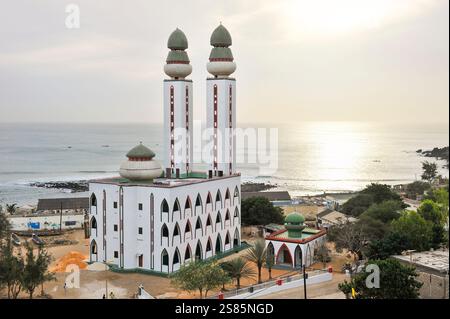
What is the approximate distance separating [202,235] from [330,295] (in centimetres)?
713

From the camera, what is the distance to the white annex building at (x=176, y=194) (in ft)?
70.5

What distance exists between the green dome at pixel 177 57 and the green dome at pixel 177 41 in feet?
0.88

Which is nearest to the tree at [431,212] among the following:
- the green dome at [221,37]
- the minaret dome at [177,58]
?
the green dome at [221,37]

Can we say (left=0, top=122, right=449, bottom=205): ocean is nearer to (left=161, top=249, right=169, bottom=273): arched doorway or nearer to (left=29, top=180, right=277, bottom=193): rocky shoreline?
(left=29, top=180, right=277, bottom=193): rocky shoreline

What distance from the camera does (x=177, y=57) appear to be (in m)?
25.7

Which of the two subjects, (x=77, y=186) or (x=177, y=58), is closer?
(x=177, y=58)

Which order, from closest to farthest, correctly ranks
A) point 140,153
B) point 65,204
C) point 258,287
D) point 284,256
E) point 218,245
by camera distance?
point 258,287 < point 140,153 < point 284,256 < point 218,245 < point 65,204

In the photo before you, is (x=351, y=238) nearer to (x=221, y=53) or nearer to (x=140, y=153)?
(x=140, y=153)

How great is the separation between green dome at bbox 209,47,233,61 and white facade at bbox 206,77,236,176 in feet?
3.43

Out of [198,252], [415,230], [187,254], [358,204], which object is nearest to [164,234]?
[187,254]

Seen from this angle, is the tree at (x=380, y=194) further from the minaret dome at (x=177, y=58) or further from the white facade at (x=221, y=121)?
the minaret dome at (x=177, y=58)

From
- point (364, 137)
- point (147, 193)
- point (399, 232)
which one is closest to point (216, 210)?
point (147, 193)

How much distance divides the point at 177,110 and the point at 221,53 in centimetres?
358
